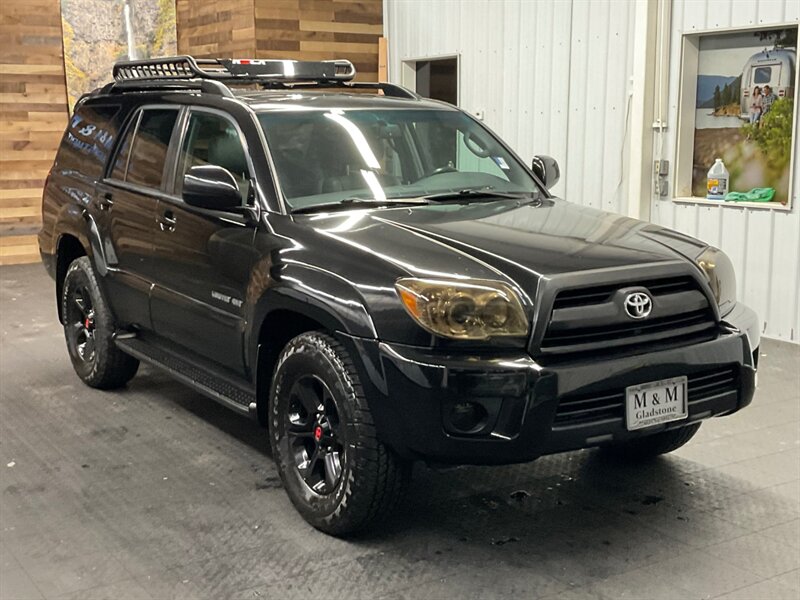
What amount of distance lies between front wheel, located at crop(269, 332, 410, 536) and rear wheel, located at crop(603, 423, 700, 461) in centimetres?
135

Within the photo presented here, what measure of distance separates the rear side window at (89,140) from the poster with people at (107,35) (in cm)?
562

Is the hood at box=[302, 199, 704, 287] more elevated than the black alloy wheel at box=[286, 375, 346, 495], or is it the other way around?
the hood at box=[302, 199, 704, 287]

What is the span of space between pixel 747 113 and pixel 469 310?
4711mm

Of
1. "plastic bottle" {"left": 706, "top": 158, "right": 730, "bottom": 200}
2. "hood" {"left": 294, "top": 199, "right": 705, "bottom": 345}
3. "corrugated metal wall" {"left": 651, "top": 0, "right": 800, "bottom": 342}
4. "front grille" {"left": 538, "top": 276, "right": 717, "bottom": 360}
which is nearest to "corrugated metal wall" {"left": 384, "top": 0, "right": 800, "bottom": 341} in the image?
"corrugated metal wall" {"left": 651, "top": 0, "right": 800, "bottom": 342}

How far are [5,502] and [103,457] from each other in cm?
59

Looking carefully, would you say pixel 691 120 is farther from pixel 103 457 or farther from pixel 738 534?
pixel 103 457

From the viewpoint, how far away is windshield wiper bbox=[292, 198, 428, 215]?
3.96 metres

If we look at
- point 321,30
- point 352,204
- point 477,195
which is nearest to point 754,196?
point 477,195

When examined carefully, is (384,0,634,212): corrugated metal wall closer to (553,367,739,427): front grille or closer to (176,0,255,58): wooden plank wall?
(176,0,255,58): wooden plank wall

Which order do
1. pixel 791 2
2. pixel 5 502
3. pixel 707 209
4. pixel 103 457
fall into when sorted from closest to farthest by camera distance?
1. pixel 5 502
2. pixel 103 457
3. pixel 791 2
4. pixel 707 209

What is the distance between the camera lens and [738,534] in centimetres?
368

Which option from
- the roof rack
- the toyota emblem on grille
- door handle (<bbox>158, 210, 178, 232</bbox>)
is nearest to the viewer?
the toyota emblem on grille

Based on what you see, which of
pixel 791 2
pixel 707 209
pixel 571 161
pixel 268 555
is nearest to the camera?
pixel 268 555

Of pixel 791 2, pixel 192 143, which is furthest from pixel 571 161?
pixel 192 143
